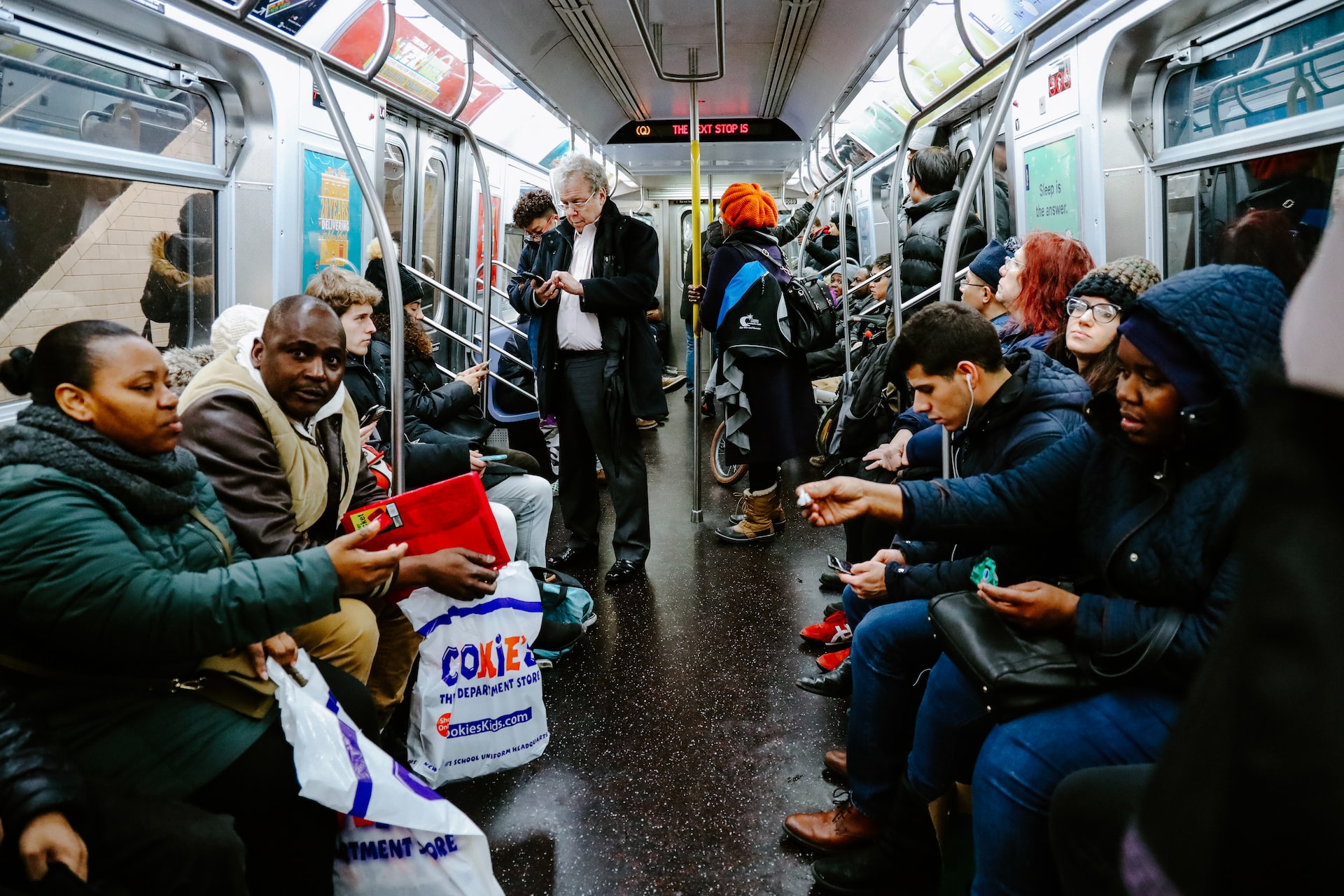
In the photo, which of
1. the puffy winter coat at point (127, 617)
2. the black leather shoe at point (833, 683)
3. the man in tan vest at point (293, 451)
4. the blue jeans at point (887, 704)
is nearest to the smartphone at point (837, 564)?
the black leather shoe at point (833, 683)

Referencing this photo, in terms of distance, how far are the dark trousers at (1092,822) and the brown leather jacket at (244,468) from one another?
1615 millimetres

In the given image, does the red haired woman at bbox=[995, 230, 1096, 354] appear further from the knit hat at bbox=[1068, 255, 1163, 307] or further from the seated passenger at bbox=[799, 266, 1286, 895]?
the seated passenger at bbox=[799, 266, 1286, 895]

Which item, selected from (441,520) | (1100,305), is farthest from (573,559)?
(1100,305)

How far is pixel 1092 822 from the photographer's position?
128 cm

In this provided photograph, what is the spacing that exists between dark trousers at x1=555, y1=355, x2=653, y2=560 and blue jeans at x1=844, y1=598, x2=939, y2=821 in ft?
7.28

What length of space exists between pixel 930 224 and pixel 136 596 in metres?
4.16

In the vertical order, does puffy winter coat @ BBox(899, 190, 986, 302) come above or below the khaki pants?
above

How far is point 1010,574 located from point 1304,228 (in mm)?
1982

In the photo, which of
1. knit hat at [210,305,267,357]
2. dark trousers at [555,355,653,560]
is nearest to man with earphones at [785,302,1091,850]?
knit hat at [210,305,267,357]

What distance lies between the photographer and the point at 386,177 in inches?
222

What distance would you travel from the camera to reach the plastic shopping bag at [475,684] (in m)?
2.29

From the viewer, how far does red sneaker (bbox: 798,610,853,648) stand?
11.3 ft

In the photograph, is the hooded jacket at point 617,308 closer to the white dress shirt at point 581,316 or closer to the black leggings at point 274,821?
the white dress shirt at point 581,316

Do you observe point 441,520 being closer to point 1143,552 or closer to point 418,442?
point 418,442
